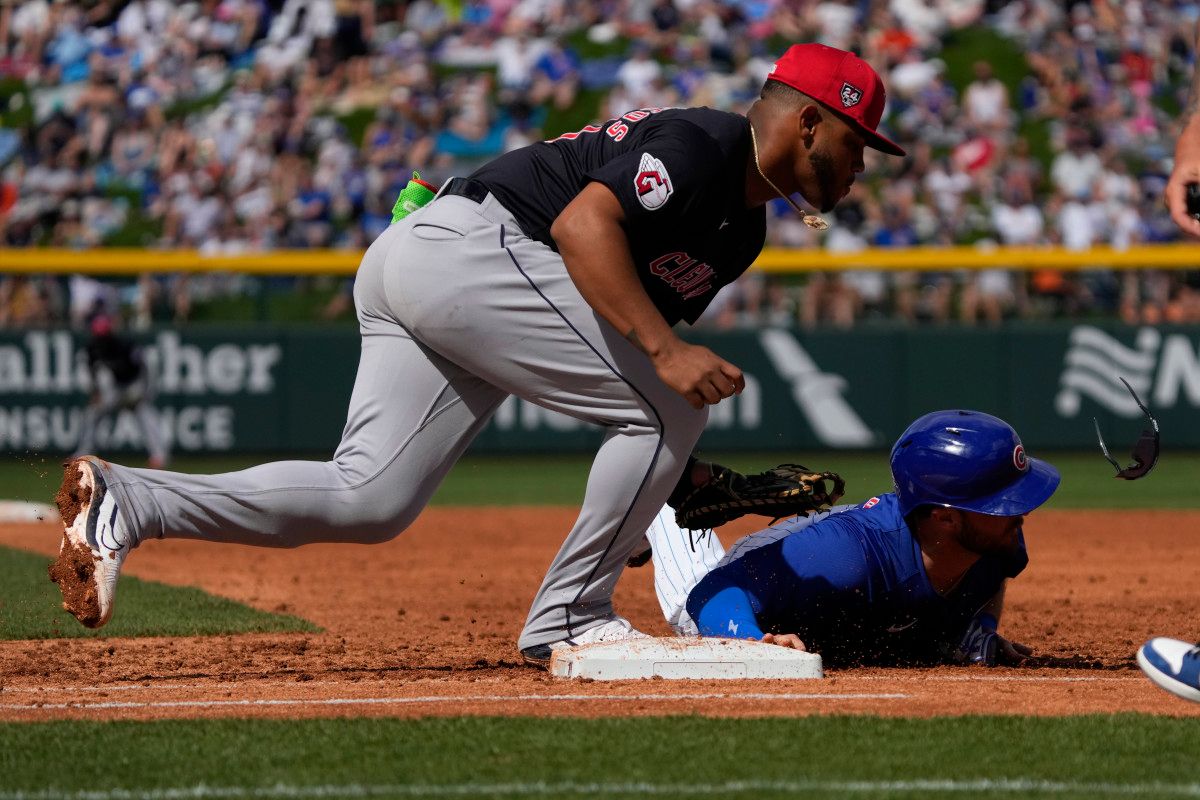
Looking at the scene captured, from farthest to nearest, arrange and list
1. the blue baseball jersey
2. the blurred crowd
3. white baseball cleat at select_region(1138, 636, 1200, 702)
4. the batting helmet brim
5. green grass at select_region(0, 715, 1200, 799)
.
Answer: the blurred crowd < the blue baseball jersey < the batting helmet brim < white baseball cleat at select_region(1138, 636, 1200, 702) < green grass at select_region(0, 715, 1200, 799)

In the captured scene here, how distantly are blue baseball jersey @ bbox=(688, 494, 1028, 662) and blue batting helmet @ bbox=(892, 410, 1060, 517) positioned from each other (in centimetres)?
16

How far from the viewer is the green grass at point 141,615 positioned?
18.1 ft

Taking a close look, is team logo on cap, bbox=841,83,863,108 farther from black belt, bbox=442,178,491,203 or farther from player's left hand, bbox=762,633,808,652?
player's left hand, bbox=762,633,808,652

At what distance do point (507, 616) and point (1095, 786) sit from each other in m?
3.48

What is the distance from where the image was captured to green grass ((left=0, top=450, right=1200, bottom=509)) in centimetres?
1177

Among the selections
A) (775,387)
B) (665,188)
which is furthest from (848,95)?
(775,387)

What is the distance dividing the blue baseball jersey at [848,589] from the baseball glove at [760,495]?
121 millimetres

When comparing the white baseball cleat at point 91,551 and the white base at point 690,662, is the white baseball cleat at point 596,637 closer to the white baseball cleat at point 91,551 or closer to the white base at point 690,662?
the white base at point 690,662

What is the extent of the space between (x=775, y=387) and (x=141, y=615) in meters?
8.81

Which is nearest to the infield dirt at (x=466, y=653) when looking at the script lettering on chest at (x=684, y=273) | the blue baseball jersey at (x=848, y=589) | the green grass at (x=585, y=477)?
the blue baseball jersey at (x=848, y=589)

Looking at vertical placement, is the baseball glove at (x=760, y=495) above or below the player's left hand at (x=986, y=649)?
above

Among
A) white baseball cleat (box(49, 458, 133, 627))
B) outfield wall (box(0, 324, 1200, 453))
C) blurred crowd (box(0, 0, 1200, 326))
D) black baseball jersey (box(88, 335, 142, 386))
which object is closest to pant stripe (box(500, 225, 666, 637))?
white baseball cleat (box(49, 458, 133, 627))

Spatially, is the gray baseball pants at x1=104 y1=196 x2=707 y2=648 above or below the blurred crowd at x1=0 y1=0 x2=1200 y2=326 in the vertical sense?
above

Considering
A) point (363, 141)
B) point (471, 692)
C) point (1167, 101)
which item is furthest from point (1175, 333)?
point (471, 692)
